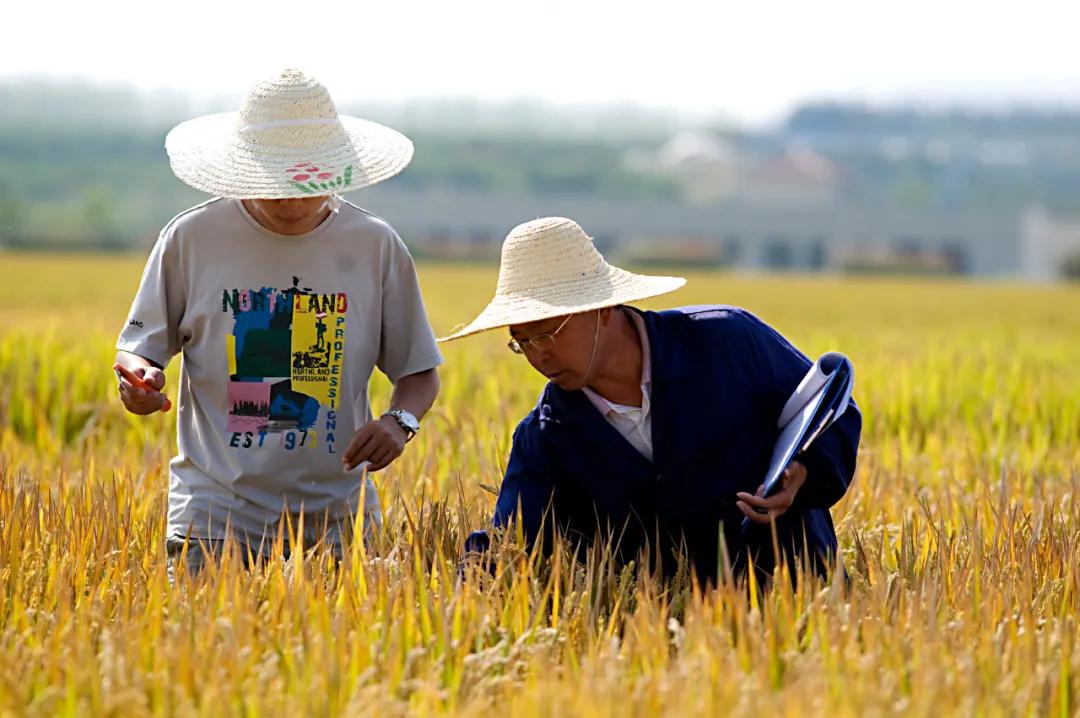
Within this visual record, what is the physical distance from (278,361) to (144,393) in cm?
31

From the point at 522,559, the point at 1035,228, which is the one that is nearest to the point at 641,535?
the point at 522,559

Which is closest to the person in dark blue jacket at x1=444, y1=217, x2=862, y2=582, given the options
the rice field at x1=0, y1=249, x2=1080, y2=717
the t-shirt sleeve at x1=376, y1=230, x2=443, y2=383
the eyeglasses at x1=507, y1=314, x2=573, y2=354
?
the eyeglasses at x1=507, y1=314, x2=573, y2=354

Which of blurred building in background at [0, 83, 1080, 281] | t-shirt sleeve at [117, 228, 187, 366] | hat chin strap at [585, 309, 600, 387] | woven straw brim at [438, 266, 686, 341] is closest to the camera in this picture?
woven straw brim at [438, 266, 686, 341]

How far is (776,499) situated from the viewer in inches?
112

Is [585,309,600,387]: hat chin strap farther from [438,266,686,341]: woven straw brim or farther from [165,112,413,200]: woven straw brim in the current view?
A: [165,112,413,200]: woven straw brim

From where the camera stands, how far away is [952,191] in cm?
12631

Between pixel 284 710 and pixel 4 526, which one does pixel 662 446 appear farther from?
pixel 4 526

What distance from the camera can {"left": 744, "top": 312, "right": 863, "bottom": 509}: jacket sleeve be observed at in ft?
9.70

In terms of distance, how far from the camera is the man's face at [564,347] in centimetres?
284

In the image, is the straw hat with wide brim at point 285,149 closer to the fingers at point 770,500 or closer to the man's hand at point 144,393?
the man's hand at point 144,393

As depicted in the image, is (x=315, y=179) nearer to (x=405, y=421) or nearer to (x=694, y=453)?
(x=405, y=421)

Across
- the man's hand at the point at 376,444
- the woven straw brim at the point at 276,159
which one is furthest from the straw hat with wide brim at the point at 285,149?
the man's hand at the point at 376,444

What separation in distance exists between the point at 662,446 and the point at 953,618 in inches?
24.9

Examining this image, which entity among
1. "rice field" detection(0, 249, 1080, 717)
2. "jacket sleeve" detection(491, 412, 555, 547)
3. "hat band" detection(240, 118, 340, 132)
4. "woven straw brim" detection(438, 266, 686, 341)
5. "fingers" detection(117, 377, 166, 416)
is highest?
"hat band" detection(240, 118, 340, 132)
